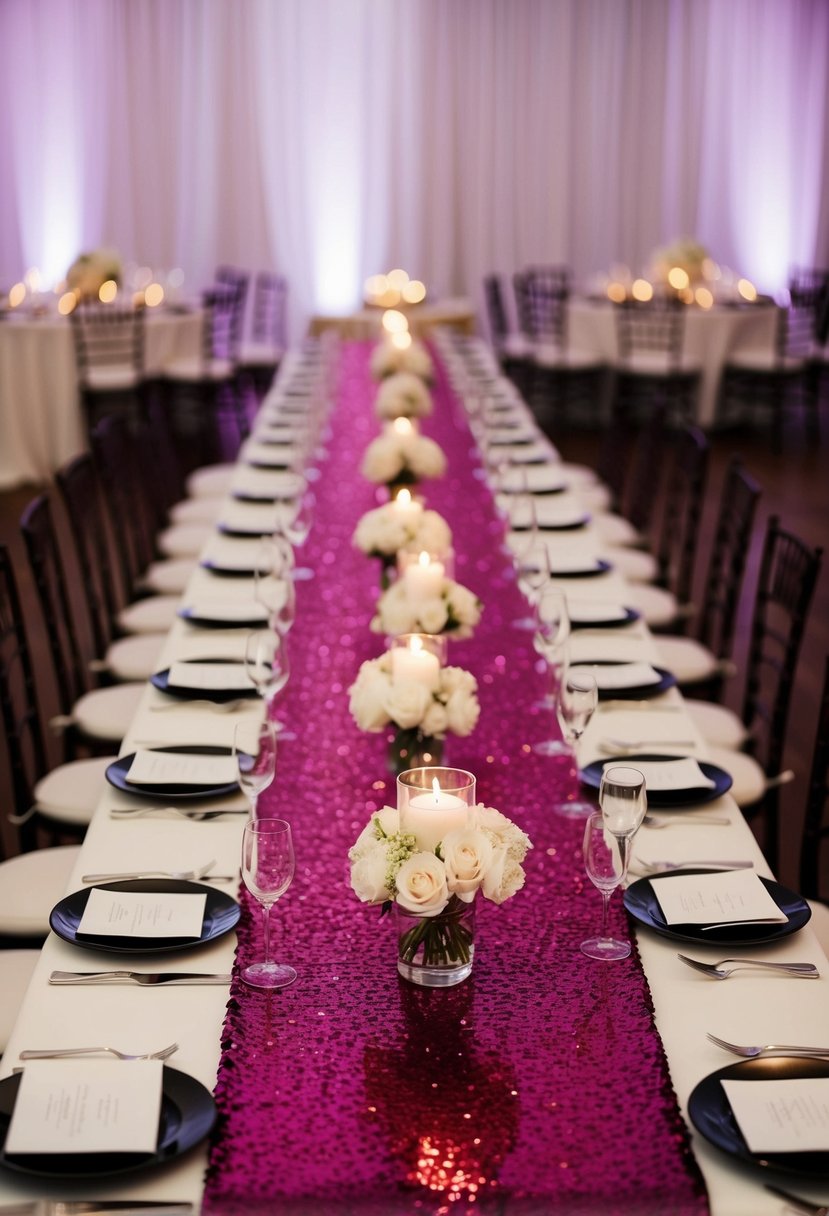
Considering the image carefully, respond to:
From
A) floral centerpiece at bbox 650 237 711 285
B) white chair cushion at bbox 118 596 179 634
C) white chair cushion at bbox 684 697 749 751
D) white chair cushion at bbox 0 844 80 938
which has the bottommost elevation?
white chair cushion at bbox 684 697 749 751

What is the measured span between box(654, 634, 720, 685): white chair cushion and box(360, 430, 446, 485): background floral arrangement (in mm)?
800

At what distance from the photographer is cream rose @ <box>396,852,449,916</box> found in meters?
1.67

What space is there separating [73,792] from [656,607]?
78.2 inches

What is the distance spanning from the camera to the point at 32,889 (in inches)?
107

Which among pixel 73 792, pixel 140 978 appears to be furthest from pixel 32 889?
pixel 140 978

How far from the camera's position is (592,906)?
2053 mm

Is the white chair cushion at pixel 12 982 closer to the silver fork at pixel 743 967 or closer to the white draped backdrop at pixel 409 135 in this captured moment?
the silver fork at pixel 743 967

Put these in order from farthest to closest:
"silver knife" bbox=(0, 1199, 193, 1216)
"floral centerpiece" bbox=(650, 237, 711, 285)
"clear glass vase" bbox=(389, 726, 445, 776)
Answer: "floral centerpiece" bbox=(650, 237, 711, 285) → "clear glass vase" bbox=(389, 726, 445, 776) → "silver knife" bbox=(0, 1199, 193, 1216)

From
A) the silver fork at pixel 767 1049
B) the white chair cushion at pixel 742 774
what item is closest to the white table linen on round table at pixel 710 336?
the white chair cushion at pixel 742 774

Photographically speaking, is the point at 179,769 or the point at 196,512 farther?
the point at 196,512

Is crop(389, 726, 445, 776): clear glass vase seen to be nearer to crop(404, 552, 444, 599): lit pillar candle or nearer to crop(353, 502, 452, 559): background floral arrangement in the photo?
crop(404, 552, 444, 599): lit pillar candle

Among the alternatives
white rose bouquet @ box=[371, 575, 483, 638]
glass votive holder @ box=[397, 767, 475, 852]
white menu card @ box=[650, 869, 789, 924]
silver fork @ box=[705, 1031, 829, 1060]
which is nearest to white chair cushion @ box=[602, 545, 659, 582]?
white rose bouquet @ box=[371, 575, 483, 638]

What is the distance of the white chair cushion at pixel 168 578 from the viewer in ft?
15.0

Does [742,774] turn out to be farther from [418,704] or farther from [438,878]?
[438,878]
